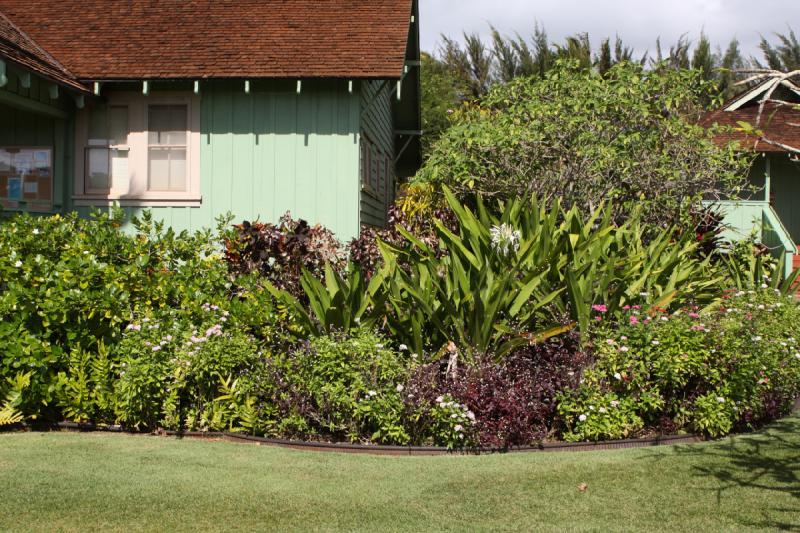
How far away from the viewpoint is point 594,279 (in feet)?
26.1

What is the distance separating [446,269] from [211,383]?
8.30ft

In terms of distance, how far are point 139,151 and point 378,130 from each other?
489cm

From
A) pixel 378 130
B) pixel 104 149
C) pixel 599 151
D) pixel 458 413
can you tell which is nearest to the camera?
pixel 458 413

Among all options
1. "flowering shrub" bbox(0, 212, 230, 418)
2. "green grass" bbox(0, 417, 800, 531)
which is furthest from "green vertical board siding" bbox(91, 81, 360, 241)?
"green grass" bbox(0, 417, 800, 531)

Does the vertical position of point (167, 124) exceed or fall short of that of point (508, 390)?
it exceeds it

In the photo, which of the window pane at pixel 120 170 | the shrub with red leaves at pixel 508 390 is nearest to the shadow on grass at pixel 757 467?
the shrub with red leaves at pixel 508 390

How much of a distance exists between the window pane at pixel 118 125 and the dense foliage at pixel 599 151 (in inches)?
188

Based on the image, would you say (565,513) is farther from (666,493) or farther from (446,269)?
(446,269)

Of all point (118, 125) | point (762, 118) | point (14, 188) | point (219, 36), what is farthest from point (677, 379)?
point (762, 118)

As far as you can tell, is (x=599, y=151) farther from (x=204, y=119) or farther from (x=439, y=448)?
(x=439, y=448)

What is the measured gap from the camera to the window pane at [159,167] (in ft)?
42.6

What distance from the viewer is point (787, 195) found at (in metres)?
21.4

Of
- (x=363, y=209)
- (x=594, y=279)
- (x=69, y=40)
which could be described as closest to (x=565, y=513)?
(x=594, y=279)

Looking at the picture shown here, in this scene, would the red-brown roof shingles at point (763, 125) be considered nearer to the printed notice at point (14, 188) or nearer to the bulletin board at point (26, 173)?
the bulletin board at point (26, 173)
